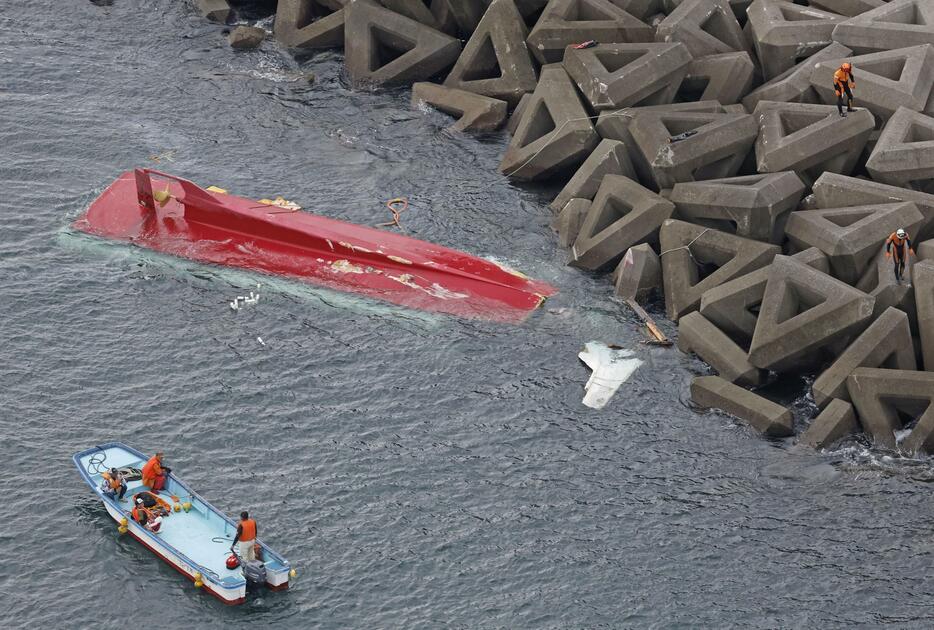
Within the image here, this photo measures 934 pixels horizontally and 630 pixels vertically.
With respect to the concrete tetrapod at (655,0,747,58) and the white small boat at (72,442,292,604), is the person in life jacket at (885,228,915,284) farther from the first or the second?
the white small boat at (72,442,292,604)

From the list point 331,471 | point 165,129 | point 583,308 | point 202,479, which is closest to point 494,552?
point 331,471

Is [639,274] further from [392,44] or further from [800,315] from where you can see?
[392,44]

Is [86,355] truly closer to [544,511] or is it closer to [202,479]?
[202,479]

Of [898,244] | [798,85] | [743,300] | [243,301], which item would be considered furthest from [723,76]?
[243,301]

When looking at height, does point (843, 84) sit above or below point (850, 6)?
below

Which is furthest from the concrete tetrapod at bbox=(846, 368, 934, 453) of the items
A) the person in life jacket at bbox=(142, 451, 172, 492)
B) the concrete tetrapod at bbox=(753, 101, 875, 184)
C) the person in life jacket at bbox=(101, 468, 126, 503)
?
the person in life jacket at bbox=(101, 468, 126, 503)

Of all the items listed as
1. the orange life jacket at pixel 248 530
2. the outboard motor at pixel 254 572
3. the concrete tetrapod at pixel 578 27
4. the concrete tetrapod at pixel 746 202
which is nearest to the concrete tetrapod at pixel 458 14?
the concrete tetrapod at pixel 578 27

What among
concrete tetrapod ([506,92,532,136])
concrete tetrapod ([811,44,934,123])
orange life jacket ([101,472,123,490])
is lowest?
orange life jacket ([101,472,123,490])
